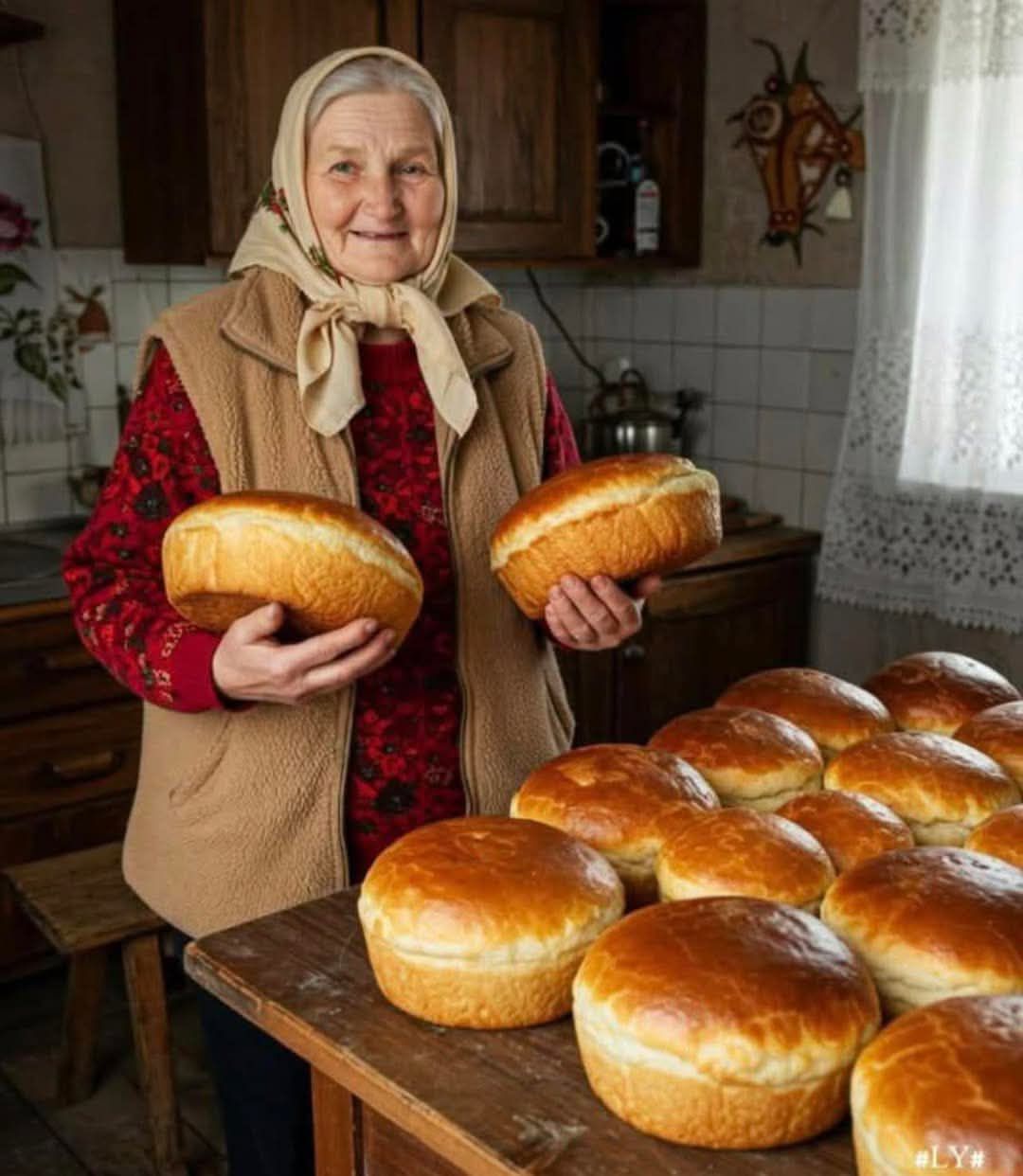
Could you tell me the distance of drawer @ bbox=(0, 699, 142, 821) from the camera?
2617mm

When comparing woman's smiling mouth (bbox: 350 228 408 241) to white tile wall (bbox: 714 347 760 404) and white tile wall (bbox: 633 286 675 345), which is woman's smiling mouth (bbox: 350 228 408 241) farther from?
white tile wall (bbox: 633 286 675 345)

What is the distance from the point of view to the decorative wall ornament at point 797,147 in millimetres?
3283

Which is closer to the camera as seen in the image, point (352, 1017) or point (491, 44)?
point (352, 1017)

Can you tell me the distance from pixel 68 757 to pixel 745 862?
1980 millimetres

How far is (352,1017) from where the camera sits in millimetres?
969

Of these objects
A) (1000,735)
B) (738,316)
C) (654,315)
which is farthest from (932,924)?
(654,315)

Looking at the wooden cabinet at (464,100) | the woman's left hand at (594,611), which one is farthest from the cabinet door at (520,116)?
the woman's left hand at (594,611)

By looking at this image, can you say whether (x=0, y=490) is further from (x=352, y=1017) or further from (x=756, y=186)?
(x=352, y=1017)

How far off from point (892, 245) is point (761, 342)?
51cm

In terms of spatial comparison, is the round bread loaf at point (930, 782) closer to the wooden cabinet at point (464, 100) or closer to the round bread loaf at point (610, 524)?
the round bread loaf at point (610, 524)

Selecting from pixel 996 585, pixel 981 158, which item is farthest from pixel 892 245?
pixel 996 585

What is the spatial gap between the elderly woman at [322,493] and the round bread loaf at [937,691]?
0.29 m

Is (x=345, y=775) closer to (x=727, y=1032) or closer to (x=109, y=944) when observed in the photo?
(x=727, y=1032)

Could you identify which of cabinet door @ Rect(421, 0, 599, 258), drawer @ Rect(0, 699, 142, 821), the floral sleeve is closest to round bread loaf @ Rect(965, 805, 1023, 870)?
the floral sleeve
